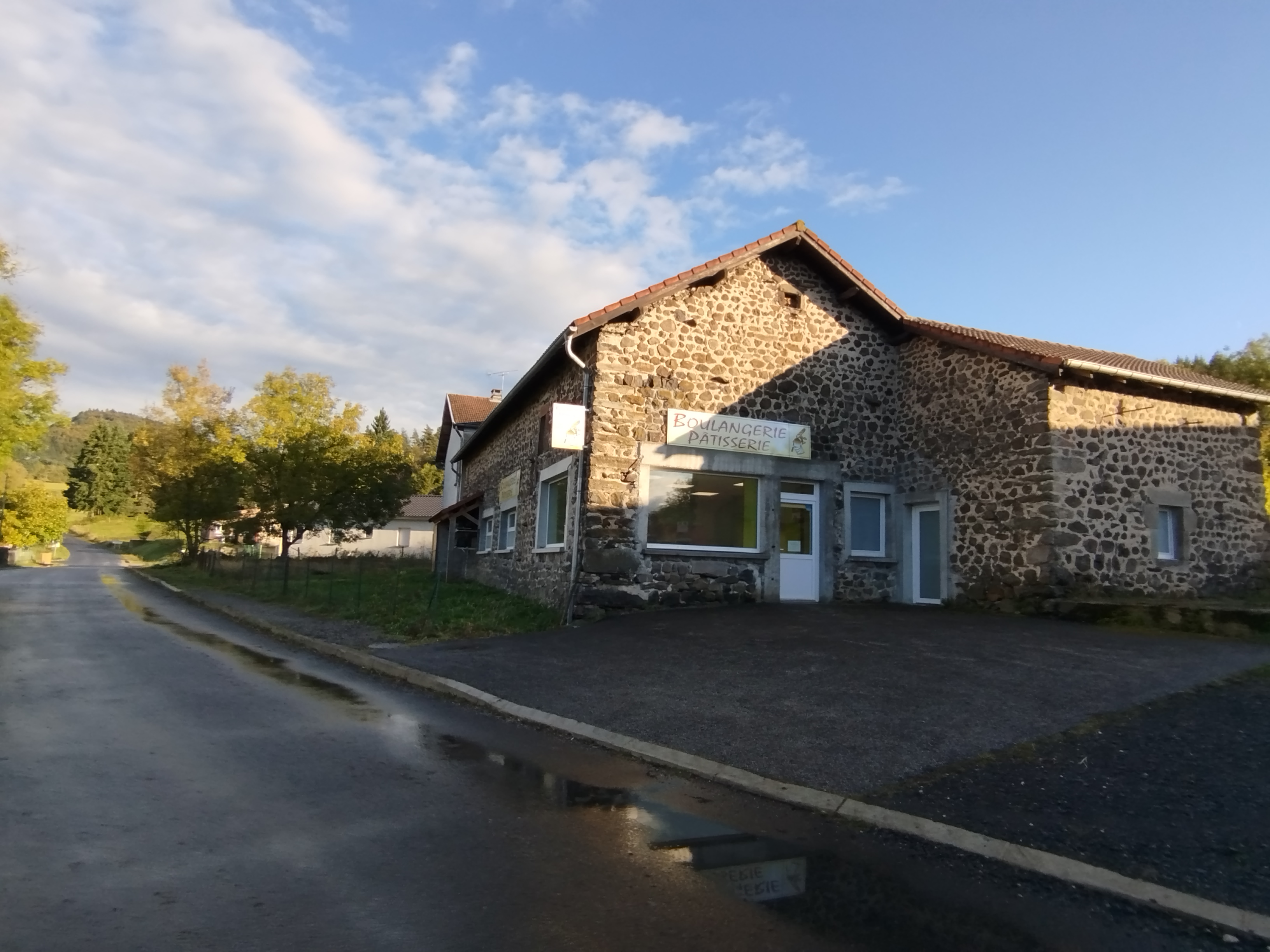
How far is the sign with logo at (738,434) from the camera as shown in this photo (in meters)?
14.7

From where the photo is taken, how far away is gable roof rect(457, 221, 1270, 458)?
1398 centimetres

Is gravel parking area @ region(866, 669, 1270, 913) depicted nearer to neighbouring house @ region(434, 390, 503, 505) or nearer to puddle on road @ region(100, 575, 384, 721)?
puddle on road @ region(100, 575, 384, 721)

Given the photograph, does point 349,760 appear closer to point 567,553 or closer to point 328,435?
point 567,553

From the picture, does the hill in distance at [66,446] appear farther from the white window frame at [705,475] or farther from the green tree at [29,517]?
the white window frame at [705,475]

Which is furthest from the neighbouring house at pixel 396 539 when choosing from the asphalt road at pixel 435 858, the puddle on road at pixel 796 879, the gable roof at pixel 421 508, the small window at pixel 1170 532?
the puddle on road at pixel 796 879

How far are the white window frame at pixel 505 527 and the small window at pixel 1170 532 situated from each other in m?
12.5

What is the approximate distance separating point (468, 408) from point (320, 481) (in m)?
A: 14.3

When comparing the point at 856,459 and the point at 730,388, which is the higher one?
the point at 730,388

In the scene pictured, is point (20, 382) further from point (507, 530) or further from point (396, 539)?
point (396, 539)

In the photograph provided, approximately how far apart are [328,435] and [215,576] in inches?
302

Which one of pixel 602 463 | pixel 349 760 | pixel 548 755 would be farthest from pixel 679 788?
A: pixel 602 463

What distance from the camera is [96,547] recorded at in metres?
82.2

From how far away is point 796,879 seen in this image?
425 cm

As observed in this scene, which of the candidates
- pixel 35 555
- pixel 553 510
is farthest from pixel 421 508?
pixel 553 510
